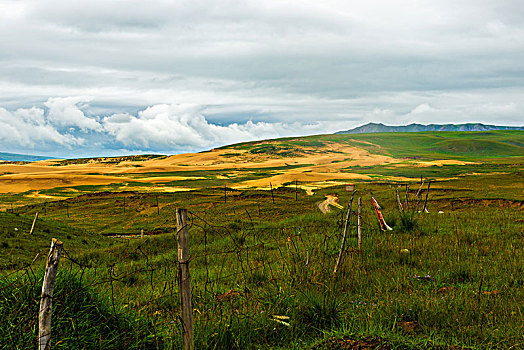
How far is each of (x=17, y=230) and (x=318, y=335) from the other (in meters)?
23.1

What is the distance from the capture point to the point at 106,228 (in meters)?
39.7

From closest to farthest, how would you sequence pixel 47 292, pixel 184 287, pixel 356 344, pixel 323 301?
pixel 47 292 < pixel 184 287 < pixel 356 344 < pixel 323 301

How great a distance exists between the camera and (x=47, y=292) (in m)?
3.16

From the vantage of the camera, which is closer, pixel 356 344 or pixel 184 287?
pixel 184 287

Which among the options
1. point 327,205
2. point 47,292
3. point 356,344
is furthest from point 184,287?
point 327,205

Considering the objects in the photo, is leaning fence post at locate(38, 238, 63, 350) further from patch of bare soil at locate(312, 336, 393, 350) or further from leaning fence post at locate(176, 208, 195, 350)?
patch of bare soil at locate(312, 336, 393, 350)

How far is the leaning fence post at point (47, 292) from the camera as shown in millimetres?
3133

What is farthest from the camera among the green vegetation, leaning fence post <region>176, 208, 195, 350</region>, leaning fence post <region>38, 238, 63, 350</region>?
the green vegetation

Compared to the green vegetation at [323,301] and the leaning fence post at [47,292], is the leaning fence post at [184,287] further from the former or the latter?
the leaning fence post at [47,292]

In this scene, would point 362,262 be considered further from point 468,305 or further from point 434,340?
point 434,340

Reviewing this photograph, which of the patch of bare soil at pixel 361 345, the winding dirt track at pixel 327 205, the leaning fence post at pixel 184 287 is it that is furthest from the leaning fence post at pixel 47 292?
the winding dirt track at pixel 327 205

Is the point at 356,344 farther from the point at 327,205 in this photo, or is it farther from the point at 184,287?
the point at 327,205

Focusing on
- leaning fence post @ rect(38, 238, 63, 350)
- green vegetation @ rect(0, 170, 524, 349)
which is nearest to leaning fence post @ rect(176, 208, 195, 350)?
green vegetation @ rect(0, 170, 524, 349)

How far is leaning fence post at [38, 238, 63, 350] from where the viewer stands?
313cm
